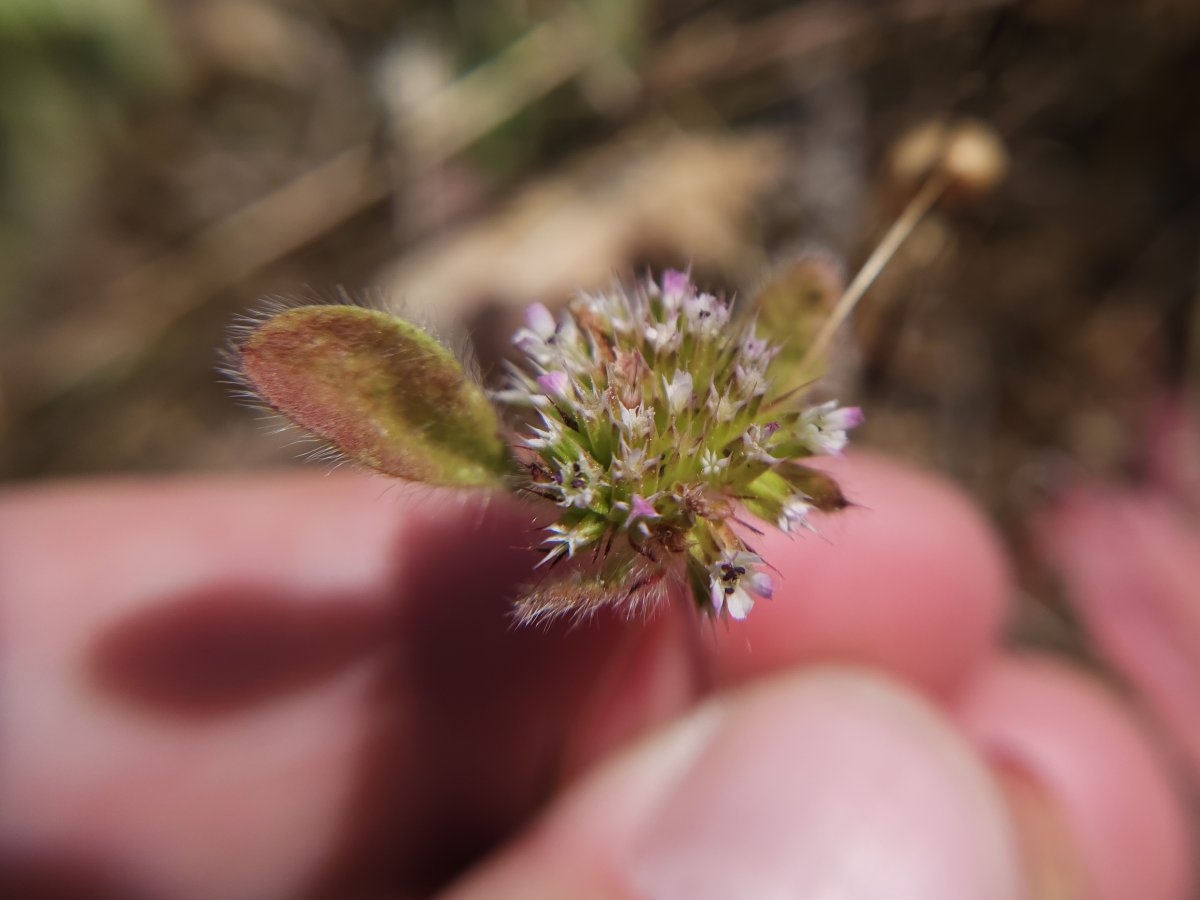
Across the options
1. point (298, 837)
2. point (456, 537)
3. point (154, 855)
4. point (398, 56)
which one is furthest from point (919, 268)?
point (398, 56)

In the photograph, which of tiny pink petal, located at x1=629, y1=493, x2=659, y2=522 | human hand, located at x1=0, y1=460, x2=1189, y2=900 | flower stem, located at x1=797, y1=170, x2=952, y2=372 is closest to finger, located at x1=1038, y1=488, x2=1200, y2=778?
human hand, located at x1=0, y1=460, x2=1189, y2=900

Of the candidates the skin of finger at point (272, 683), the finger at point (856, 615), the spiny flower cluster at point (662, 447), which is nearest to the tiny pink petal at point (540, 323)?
the spiny flower cluster at point (662, 447)

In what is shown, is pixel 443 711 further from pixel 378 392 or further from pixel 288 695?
pixel 378 392

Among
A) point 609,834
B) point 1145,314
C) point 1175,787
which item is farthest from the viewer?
point 1145,314

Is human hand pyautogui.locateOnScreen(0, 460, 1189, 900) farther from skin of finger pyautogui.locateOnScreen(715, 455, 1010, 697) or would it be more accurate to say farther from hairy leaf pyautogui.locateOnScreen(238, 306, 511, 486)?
hairy leaf pyautogui.locateOnScreen(238, 306, 511, 486)

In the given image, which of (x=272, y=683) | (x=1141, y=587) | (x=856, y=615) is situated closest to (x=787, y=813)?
(x=856, y=615)

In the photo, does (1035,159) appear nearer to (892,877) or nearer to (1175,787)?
(1175,787)

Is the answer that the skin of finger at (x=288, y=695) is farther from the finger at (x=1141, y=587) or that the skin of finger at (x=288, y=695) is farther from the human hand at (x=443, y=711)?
the finger at (x=1141, y=587)
